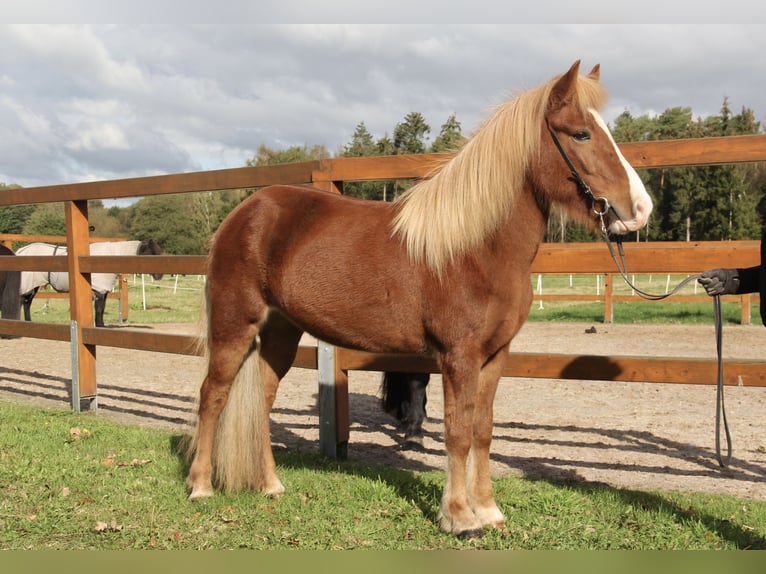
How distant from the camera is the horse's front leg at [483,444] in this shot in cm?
317

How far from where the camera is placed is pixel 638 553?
268 centimetres

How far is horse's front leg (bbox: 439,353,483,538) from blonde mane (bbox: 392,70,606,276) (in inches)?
19.0

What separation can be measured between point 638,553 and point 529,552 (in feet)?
1.51

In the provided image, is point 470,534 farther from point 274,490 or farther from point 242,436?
point 242,436

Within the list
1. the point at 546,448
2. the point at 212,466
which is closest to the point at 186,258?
the point at 212,466

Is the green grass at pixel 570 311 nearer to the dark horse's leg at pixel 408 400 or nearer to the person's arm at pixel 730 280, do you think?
the dark horse's leg at pixel 408 400

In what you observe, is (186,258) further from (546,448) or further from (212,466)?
(546,448)

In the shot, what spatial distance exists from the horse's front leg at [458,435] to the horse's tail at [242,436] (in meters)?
1.24

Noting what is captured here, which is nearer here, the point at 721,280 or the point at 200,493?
the point at 721,280

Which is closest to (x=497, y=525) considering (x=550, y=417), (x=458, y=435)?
(x=458, y=435)

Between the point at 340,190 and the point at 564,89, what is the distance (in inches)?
80.5

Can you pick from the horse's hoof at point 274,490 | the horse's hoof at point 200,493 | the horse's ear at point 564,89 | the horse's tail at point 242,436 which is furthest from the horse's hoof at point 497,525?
the horse's ear at point 564,89

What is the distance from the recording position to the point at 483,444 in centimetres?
321

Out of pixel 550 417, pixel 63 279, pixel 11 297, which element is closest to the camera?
pixel 550 417
